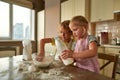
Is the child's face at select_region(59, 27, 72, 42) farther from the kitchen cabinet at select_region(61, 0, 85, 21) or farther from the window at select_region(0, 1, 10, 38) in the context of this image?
the window at select_region(0, 1, 10, 38)

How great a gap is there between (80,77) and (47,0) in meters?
3.77

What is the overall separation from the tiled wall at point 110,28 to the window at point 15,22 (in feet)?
6.47

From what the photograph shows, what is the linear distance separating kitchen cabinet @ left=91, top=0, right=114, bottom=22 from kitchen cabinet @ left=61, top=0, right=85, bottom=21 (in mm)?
237

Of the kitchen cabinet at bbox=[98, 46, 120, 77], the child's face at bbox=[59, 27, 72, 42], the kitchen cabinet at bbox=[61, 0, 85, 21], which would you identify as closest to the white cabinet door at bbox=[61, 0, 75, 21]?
the kitchen cabinet at bbox=[61, 0, 85, 21]

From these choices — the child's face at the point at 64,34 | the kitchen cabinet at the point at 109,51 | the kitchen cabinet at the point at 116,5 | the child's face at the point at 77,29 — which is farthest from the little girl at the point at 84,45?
the kitchen cabinet at the point at 116,5

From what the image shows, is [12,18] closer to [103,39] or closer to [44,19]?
[44,19]

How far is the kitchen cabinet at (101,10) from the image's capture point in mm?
2892

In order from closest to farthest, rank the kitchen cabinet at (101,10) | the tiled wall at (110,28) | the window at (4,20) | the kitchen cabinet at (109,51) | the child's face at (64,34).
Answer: the child's face at (64,34), the kitchen cabinet at (109,51), the kitchen cabinet at (101,10), the tiled wall at (110,28), the window at (4,20)

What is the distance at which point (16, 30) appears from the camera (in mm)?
3928

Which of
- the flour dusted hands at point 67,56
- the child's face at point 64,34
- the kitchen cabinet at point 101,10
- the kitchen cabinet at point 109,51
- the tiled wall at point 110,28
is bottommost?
the kitchen cabinet at point 109,51

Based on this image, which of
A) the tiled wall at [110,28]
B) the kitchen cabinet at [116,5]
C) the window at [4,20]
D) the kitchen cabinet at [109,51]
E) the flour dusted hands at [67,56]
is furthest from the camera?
the window at [4,20]

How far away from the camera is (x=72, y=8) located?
12.0 ft

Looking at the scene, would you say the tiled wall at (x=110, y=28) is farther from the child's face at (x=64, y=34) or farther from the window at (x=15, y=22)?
the window at (x=15, y=22)

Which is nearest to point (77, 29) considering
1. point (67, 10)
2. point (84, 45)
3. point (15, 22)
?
point (84, 45)
